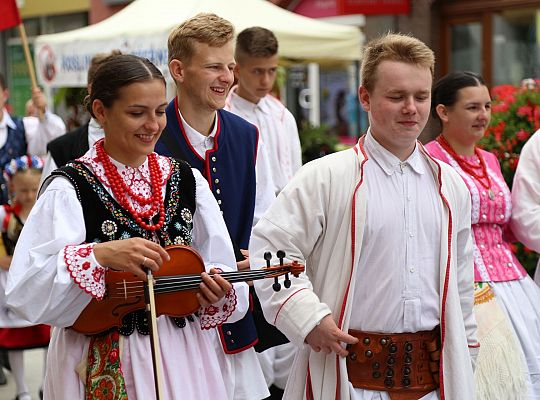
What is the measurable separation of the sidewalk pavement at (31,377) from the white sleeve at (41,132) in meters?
1.73

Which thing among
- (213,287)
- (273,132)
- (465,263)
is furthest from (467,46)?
(213,287)

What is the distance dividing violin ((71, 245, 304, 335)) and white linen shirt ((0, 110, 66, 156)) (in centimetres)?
447

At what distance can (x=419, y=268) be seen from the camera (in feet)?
11.5

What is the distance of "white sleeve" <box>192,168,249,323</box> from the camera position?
140 inches

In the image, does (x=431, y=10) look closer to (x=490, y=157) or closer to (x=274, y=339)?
(x=490, y=157)

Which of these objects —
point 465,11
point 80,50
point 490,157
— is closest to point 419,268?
point 490,157

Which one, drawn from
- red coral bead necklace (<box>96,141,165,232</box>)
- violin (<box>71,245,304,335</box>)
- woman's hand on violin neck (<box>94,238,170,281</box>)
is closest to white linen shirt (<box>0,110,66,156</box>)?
red coral bead necklace (<box>96,141,165,232</box>)

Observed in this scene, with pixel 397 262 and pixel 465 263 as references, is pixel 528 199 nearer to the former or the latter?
pixel 465 263

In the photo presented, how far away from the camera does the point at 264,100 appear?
6438 mm

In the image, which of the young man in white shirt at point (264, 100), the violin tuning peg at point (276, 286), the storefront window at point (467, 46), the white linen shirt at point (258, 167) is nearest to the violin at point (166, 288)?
the violin tuning peg at point (276, 286)

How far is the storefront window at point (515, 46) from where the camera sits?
1206 cm

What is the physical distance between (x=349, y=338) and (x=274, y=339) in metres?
1.36

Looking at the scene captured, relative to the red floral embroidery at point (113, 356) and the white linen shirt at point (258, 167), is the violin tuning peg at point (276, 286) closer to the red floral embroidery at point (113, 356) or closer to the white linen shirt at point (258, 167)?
the red floral embroidery at point (113, 356)

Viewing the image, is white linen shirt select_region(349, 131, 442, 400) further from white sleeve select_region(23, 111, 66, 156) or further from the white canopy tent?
the white canopy tent
